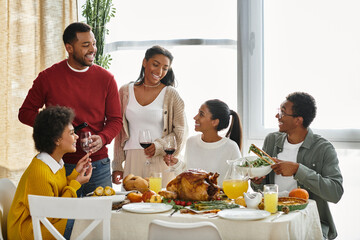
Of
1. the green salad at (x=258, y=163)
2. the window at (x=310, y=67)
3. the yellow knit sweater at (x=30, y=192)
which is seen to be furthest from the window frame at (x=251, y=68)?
the yellow knit sweater at (x=30, y=192)

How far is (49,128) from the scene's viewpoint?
99.9 inches

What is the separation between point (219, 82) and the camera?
3.76 metres

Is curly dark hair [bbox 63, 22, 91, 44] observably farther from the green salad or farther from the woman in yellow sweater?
the green salad

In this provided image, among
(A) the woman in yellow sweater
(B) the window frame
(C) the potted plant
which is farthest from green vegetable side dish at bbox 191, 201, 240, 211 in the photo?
(C) the potted plant

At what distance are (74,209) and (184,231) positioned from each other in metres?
0.48

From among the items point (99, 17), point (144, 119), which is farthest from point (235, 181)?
point (99, 17)

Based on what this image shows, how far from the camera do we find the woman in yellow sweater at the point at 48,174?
2312mm

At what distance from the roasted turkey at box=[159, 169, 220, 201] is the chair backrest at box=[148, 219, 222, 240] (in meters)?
0.52

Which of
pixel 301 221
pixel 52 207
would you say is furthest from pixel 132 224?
pixel 301 221

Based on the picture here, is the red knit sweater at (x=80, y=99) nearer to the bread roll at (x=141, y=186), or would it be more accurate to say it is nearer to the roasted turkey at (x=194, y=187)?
the bread roll at (x=141, y=186)

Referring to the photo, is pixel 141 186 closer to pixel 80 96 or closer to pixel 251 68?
pixel 80 96

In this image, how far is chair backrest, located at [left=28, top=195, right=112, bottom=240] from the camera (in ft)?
6.15

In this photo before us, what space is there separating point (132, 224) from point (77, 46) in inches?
54.6

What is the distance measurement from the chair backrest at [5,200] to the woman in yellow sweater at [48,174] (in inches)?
3.3
